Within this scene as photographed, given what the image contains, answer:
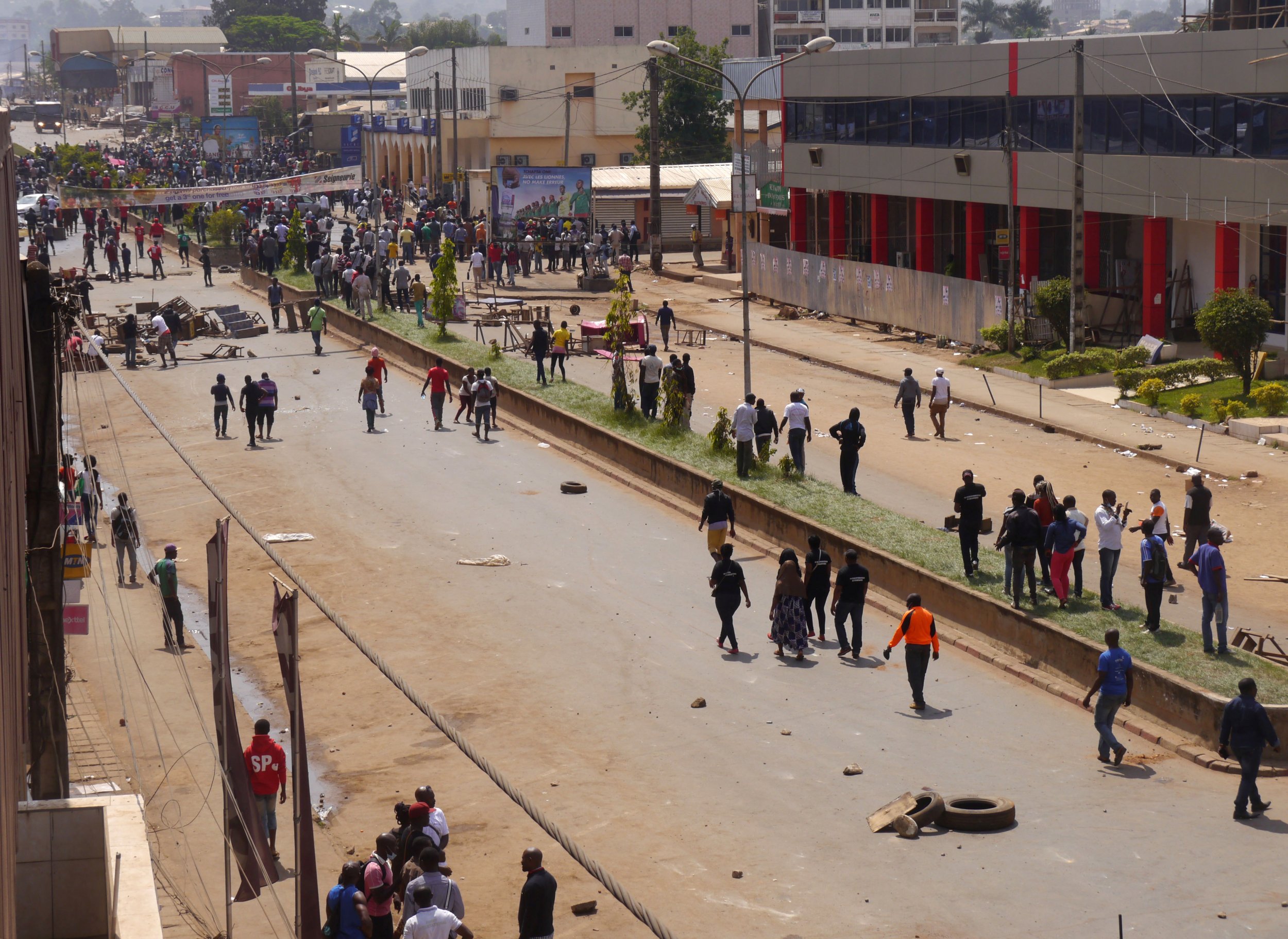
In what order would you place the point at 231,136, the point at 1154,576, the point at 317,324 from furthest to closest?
the point at 231,136
the point at 317,324
the point at 1154,576

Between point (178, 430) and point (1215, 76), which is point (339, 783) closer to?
point (178, 430)

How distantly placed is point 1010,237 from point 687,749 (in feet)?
83.5

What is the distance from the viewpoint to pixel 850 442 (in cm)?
2286

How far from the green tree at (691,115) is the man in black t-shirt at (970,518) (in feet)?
178

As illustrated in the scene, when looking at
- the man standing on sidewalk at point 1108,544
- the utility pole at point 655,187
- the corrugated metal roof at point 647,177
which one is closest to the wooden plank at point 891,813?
the man standing on sidewalk at point 1108,544

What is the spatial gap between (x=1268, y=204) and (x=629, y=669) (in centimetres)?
2133

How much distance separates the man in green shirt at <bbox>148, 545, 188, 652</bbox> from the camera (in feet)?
59.7

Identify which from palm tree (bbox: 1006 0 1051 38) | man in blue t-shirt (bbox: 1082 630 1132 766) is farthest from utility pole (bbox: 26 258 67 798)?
palm tree (bbox: 1006 0 1051 38)

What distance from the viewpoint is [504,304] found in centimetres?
4291

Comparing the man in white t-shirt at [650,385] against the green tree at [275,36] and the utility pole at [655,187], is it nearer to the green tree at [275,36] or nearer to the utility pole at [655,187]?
the utility pole at [655,187]

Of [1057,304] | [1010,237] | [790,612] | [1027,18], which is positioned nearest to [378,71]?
[1010,237]

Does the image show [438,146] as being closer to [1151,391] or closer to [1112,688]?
[1151,391]

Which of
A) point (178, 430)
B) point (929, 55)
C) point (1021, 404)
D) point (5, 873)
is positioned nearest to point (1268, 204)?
point (1021, 404)

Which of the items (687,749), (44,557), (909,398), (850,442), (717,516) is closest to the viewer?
(44,557)
